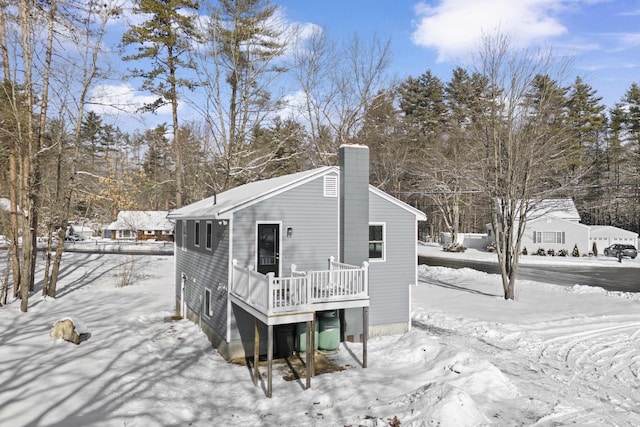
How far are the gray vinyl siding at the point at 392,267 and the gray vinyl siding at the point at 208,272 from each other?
436 cm

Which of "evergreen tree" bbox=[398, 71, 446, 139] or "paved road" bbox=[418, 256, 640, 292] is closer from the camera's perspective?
"paved road" bbox=[418, 256, 640, 292]

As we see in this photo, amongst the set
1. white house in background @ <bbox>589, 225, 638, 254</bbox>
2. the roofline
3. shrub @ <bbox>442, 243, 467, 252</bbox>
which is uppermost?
the roofline

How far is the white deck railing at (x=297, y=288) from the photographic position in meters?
8.89

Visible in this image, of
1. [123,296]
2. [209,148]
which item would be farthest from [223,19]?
[123,296]

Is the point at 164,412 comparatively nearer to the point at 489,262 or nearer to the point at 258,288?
the point at 258,288

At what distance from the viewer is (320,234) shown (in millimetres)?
11875

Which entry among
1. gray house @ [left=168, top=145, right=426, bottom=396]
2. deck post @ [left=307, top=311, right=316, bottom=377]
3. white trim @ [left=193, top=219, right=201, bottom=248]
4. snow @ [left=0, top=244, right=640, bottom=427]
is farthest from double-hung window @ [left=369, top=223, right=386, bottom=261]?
white trim @ [left=193, top=219, right=201, bottom=248]

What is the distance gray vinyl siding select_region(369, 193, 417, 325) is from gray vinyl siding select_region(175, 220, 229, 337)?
4.36 m

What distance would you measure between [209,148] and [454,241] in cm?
2554

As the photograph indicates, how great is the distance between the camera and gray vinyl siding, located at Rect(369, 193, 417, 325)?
1252 cm

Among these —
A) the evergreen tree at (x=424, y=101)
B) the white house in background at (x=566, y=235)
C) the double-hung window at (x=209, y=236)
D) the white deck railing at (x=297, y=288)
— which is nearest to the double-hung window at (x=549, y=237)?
the white house in background at (x=566, y=235)

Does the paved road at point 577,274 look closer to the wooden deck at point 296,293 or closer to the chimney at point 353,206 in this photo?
the chimney at point 353,206

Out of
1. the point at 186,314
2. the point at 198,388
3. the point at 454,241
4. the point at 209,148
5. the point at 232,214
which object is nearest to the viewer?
the point at 198,388

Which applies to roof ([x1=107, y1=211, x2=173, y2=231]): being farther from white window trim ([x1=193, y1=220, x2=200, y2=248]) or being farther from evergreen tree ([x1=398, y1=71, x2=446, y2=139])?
white window trim ([x1=193, y1=220, x2=200, y2=248])
